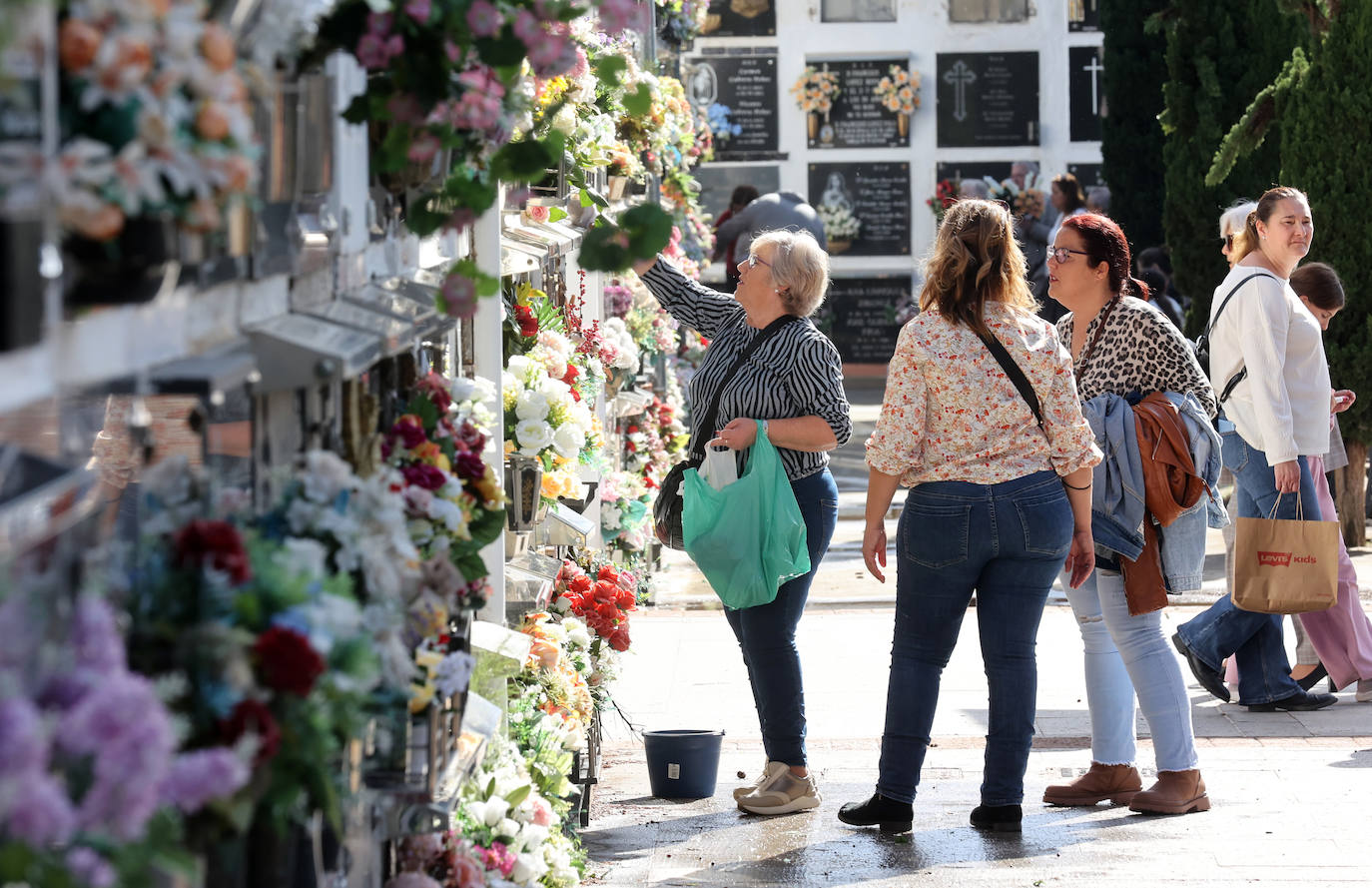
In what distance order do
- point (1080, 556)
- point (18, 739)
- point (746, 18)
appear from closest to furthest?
point (18, 739) → point (1080, 556) → point (746, 18)

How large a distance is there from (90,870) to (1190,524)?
3800mm

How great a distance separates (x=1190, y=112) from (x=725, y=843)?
362 inches

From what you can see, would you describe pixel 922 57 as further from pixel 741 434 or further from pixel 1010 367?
pixel 1010 367

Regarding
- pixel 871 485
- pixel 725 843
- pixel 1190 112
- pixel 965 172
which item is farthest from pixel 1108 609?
pixel 965 172

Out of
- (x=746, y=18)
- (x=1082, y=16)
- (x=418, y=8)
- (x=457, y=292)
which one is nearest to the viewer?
(x=418, y=8)

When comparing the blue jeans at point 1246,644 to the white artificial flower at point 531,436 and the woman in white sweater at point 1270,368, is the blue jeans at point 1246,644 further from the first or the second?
the white artificial flower at point 531,436

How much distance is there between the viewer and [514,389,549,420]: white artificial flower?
14.6 feet

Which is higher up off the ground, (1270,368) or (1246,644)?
(1270,368)

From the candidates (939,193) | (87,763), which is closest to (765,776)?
(87,763)

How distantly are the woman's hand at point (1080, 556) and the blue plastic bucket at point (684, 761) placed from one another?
114 centimetres

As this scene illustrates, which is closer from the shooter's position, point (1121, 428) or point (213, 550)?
point (213, 550)

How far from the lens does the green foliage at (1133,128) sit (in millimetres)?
15125

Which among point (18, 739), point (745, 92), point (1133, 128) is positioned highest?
point (745, 92)

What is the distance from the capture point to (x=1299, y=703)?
6.07 meters
